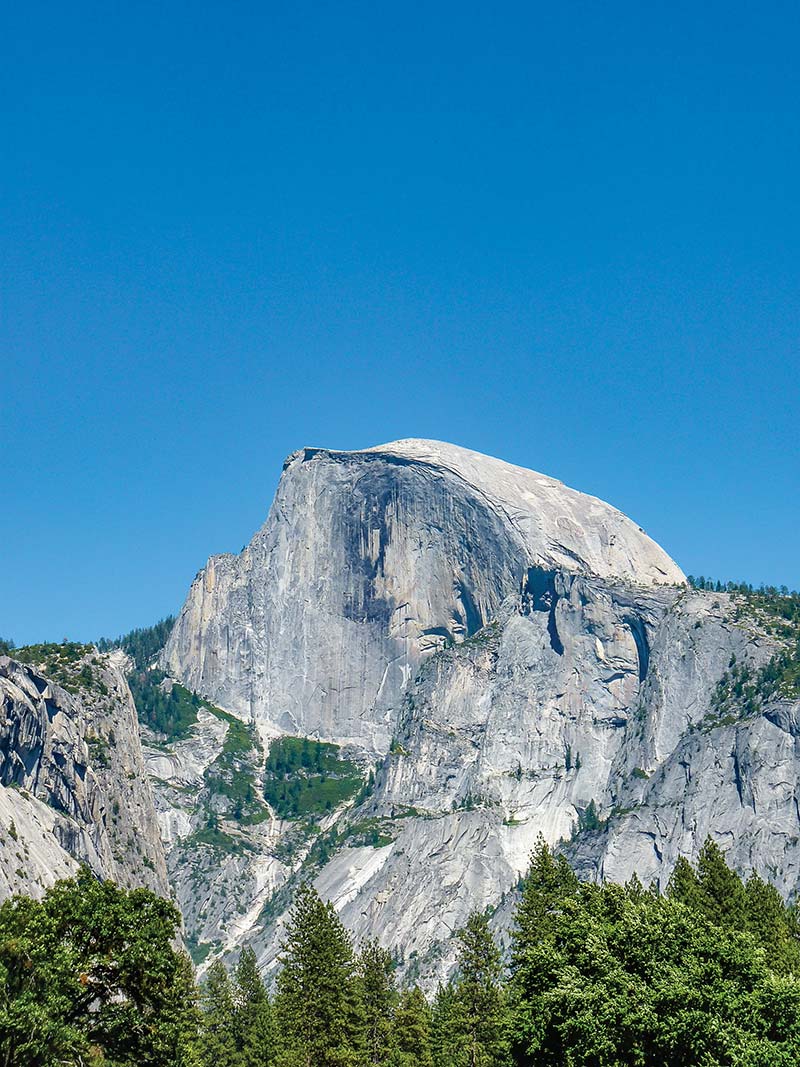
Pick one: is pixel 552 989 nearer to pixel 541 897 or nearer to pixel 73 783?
pixel 541 897

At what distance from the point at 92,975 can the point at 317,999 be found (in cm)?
3301

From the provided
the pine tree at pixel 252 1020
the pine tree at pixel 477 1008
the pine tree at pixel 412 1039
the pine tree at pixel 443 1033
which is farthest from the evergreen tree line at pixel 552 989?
the pine tree at pixel 252 1020

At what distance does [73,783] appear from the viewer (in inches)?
6403

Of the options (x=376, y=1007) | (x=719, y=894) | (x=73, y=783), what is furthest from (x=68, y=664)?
(x=719, y=894)

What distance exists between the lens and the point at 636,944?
186ft

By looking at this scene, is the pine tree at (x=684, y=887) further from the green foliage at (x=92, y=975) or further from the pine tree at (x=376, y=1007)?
the green foliage at (x=92, y=975)

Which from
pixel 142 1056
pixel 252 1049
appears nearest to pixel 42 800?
pixel 252 1049

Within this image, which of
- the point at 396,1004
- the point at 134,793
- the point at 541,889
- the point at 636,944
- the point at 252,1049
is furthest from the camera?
the point at 134,793

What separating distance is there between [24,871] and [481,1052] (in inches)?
1839

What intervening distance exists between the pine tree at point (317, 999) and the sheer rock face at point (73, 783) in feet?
112

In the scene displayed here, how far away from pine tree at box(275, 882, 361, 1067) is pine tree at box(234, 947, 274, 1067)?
12.5 meters

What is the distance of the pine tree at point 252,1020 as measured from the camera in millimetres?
105312

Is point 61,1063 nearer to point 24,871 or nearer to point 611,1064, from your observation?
point 611,1064

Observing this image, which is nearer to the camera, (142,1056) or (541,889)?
(142,1056)
